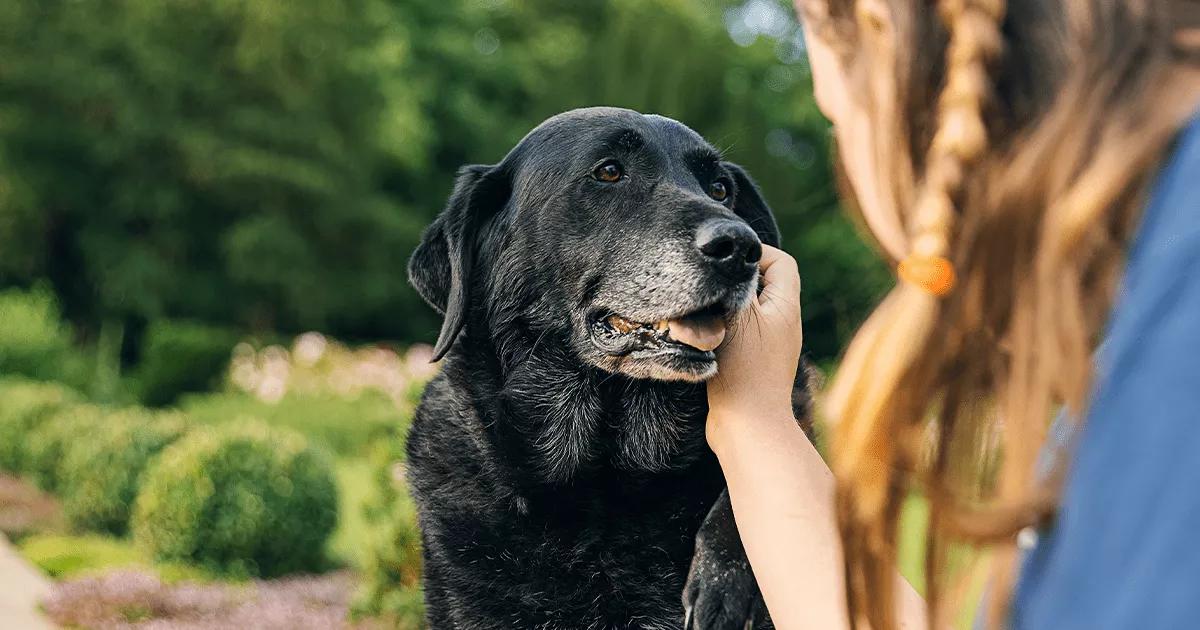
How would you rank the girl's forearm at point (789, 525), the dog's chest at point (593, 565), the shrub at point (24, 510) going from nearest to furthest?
the girl's forearm at point (789, 525)
the dog's chest at point (593, 565)
the shrub at point (24, 510)

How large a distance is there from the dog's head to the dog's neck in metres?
0.06

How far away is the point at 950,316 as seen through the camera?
1.26 metres

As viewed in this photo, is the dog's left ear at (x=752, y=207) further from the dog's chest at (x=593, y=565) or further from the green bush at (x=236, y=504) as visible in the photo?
the green bush at (x=236, y=504)

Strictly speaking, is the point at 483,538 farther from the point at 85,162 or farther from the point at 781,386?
the point at 85,162

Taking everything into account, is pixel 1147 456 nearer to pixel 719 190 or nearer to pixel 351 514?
pixel 719 190

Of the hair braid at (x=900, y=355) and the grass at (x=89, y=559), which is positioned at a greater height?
the hair braid at (x=900, y=355)

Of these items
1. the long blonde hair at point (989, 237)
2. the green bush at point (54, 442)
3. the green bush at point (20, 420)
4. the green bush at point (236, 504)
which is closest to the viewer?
the long blonde hair at point (989, 237)

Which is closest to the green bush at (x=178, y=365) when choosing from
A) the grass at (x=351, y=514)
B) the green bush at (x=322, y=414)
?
the green bush at (x=322, y=414)

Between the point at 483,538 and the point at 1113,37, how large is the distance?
6.10 ft

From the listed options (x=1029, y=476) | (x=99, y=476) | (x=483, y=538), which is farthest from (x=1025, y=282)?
(x=99, y=476)

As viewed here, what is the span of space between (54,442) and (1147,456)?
32.3 ft

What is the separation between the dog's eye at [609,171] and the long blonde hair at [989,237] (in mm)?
1380

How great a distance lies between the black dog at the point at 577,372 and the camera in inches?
99.8

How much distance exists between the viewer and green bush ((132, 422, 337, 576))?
22.9ft
